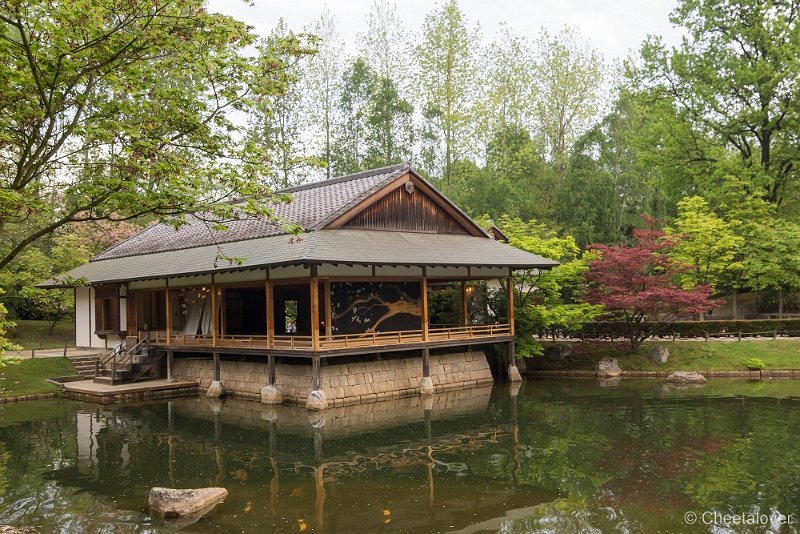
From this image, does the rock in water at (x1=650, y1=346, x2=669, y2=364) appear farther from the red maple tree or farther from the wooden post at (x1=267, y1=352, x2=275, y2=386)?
the wooden post at (x1=267, y1=352, x2=275, y2=386)

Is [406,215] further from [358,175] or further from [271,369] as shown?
[271,369]

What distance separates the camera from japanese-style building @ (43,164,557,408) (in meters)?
20.7

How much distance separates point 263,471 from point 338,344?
7273 mm

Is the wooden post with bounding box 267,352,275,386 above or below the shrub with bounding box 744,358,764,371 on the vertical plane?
above

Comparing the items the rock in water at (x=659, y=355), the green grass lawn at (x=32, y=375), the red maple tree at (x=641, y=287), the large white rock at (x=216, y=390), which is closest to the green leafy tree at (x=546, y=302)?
the red maple tree at (x=641, y=287)

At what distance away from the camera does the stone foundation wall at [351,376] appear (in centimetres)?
2062

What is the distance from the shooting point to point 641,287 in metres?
26.0

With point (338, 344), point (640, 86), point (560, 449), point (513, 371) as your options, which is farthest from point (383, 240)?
point (640, 86)

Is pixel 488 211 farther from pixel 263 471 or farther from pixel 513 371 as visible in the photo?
pixel 263 471

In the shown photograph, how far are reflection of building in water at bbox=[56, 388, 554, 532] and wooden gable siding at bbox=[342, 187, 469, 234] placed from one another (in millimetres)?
6395

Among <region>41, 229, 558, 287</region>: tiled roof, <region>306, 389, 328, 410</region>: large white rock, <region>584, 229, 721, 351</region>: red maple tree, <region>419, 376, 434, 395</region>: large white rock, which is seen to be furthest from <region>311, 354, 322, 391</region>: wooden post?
<region>584, 229, 721, 351</region>: red maple tree

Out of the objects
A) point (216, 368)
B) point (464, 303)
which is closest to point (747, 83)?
point (464, 303)

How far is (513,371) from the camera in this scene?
25.1 meters

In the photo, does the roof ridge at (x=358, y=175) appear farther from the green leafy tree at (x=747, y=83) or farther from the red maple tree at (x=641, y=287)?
the green leafy tree at (x=747, y=83)
